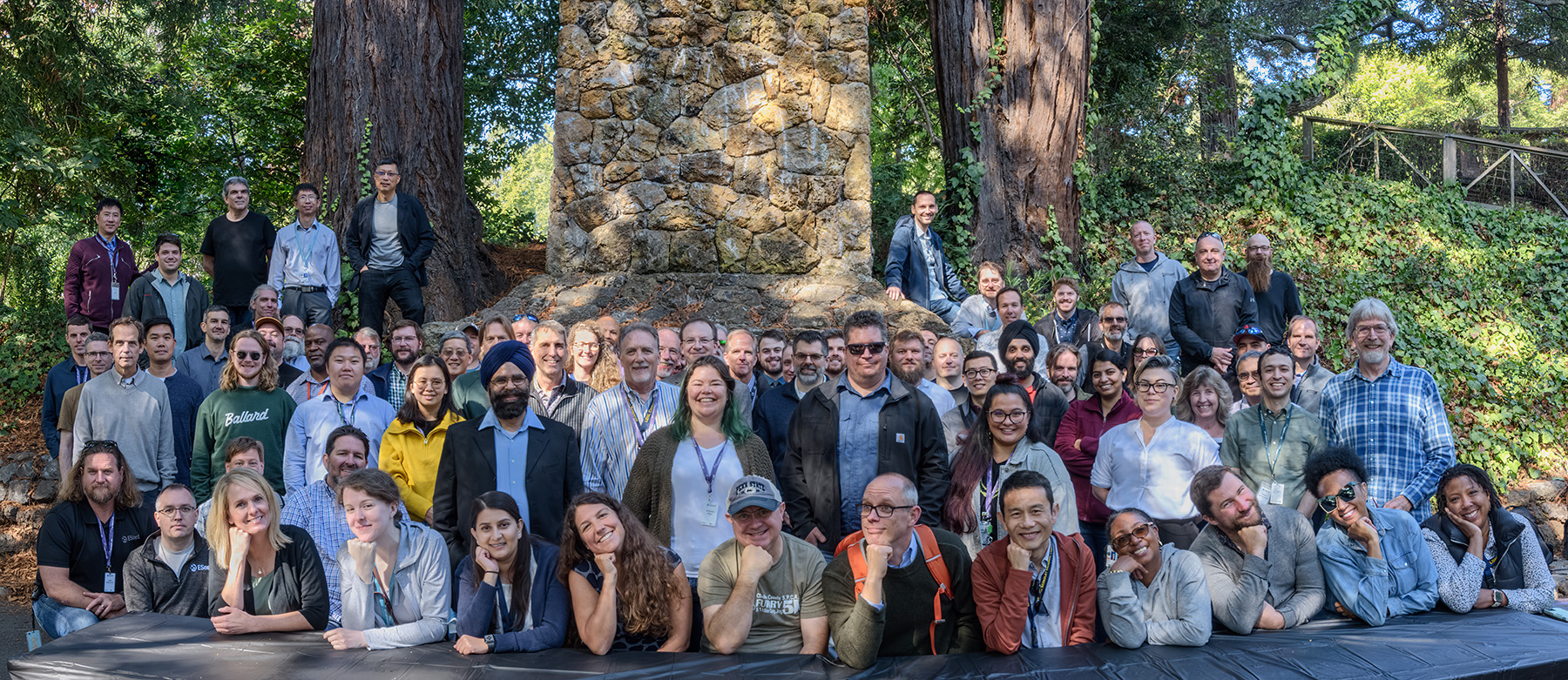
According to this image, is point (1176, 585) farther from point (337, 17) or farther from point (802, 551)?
point (337, 17)

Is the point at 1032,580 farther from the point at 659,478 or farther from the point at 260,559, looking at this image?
the point at 260,559

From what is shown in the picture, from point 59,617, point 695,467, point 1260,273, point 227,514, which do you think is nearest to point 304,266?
point 59,617

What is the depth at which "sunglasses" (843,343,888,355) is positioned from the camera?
4613mm

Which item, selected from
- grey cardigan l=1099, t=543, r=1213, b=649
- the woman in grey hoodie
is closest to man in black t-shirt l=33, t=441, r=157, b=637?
the woman in grey hoodie

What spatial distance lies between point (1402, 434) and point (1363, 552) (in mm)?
1089

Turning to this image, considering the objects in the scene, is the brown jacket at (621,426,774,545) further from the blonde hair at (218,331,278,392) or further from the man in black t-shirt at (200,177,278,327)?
the man in black t-shirt at (200,177,278,327)

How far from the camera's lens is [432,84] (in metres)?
9.30

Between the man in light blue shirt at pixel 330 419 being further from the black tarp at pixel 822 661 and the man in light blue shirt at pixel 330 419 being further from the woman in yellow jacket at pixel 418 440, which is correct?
the black tarp at pixel 822 661

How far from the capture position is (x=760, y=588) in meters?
3.72

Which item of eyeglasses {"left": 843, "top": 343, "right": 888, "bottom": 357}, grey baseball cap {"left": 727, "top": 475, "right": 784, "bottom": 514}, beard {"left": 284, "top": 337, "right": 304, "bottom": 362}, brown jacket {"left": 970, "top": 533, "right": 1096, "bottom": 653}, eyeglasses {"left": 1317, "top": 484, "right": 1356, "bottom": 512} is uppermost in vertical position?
beard {"left": 284, "top": 337, "right": 304, "bottom": 362}

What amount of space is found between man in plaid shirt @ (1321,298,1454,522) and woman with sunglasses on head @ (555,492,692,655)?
3.16 metres

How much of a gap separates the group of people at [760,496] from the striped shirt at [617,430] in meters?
0.02

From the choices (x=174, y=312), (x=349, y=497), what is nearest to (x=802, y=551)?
(x=349, y=497)

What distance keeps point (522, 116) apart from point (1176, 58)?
7.99 meters
